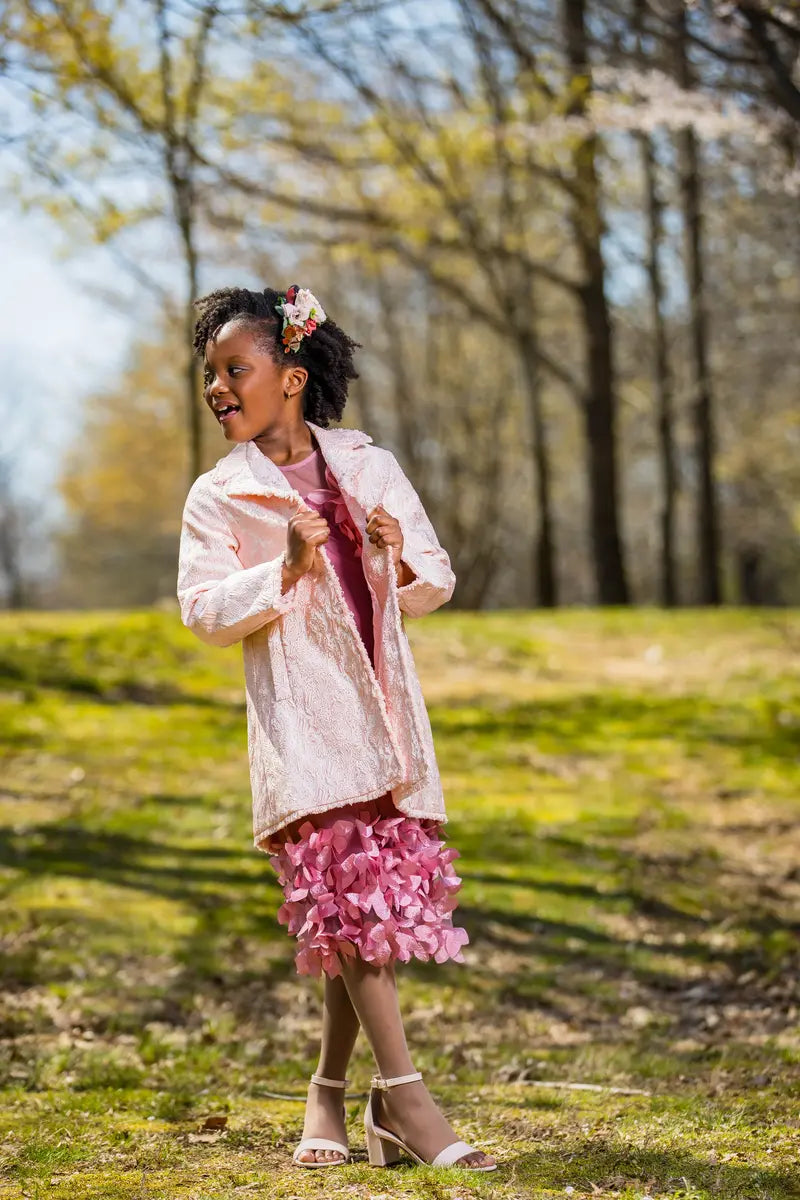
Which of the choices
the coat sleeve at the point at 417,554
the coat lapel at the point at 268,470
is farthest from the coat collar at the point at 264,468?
the coat sleeve at the point at 417,554

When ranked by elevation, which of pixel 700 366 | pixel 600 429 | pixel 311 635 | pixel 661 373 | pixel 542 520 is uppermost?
pixel 661 373

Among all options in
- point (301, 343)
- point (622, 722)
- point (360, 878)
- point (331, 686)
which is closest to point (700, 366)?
point (622, 722)

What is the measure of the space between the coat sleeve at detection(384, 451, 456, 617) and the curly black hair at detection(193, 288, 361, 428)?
0.30 m

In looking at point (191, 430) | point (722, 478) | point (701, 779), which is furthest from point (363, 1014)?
Answer: point (722, 478)

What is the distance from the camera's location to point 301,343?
3.25 meters

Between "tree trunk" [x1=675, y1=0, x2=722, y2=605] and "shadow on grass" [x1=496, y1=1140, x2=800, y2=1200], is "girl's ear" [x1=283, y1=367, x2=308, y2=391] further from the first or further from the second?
"tree trunk" [x1=675, y1=0, x2=722, y2=605]

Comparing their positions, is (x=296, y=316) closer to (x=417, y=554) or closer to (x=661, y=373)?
A: (x=417, y=554)

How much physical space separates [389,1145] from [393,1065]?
0.65ft

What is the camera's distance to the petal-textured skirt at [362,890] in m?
2.93

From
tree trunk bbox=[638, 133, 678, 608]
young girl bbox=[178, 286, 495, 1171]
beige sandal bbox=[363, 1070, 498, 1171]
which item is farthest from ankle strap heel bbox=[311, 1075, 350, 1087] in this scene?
tree trunk bbox=[638, 133, 678, 608]

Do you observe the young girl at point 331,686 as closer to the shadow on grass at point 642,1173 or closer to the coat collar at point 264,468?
the coat collar at point 264,468

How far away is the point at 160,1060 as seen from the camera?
14.1 feet

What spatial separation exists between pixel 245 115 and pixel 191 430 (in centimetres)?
310

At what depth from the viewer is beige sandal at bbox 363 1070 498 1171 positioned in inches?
112
